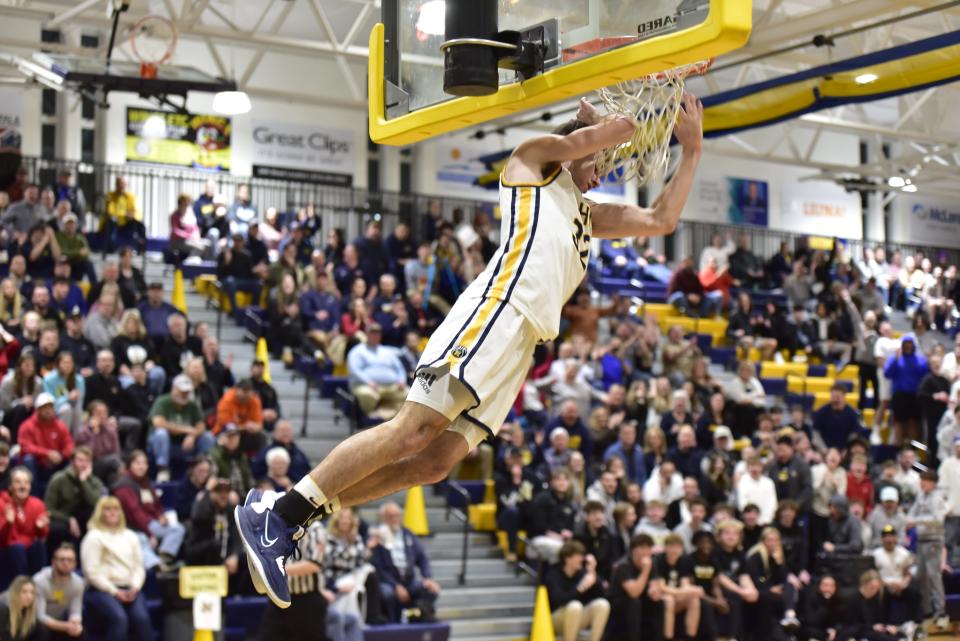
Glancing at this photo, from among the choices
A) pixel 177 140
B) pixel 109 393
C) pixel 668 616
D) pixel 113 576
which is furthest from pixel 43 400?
pixel 177 140

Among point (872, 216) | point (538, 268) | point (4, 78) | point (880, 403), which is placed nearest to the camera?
point (538, 268)

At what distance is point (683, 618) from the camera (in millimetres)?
12750

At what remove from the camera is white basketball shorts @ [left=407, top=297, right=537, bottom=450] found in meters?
4.84

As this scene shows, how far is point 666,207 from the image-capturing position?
5602 mm

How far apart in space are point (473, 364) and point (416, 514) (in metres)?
9.25

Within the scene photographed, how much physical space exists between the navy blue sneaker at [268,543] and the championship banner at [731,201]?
23.0 metres

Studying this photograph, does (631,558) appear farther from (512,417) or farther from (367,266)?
(367,266)

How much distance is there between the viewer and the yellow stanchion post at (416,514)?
1383 centimetres

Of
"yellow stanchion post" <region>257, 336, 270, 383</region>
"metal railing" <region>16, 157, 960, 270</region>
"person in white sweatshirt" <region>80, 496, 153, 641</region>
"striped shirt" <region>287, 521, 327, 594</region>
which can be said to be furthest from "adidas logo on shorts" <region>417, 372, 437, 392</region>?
"metal railing" <region>16, 157, 960, 270</region>

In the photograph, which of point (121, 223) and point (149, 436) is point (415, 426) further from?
point (121, 223)

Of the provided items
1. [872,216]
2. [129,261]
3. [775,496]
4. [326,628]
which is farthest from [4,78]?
[872,216]

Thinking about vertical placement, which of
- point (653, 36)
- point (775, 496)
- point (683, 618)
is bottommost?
point (683, 618)

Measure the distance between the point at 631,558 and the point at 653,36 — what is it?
881cm

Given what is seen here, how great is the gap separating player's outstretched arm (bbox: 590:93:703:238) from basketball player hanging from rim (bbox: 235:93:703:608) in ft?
0.98
